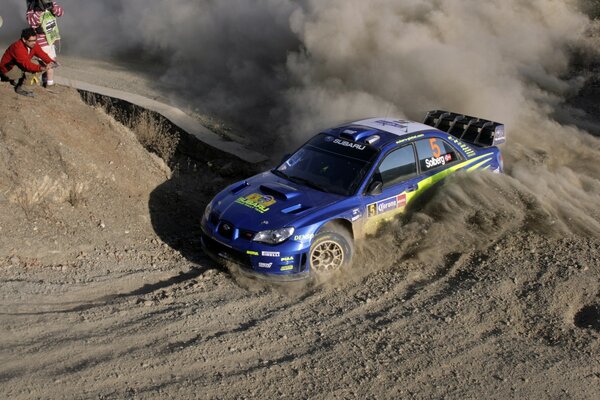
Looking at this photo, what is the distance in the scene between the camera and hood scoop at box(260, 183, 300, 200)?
24.0 ft

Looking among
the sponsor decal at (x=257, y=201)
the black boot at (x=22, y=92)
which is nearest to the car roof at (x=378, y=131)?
the sponsor decal at (x=257, y=201)

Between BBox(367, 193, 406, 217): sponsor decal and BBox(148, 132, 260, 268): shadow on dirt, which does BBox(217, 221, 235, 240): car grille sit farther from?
BBox(367, 193, 406, 217): sponsor decal

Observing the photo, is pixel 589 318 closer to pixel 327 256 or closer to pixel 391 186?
pixel 391 186

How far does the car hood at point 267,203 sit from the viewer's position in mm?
6965

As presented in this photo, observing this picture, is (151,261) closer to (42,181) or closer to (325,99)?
(42,181)

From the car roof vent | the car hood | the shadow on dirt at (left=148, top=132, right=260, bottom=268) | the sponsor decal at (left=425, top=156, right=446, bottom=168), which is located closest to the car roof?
the car roof vent

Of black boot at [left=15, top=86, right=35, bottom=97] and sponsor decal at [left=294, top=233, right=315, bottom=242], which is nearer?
sponsor decal at [left=294, top=233, right=315, bottom=242]

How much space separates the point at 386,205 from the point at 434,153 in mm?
1056

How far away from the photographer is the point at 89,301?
6.55 m

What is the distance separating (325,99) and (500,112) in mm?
3318

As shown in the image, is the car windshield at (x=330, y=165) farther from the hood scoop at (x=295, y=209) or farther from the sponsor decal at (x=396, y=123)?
the sponsor decal at (x=396, y=123)

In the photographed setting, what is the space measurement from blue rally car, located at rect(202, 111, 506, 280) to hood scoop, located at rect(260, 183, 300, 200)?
0.5 inches

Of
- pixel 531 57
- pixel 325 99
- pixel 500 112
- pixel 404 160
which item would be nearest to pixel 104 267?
pixel 404 160

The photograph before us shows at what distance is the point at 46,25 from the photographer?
944cm
